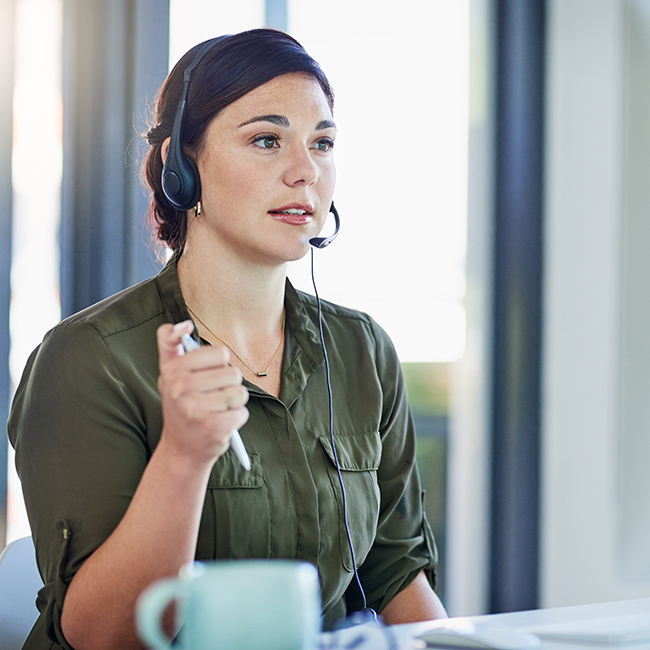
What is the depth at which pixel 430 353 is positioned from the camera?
2.19 metres

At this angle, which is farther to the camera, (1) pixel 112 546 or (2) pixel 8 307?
(2) pixel 8 307

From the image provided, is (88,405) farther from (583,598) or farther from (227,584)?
(583,598)

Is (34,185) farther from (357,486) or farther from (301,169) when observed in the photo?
(357,486)

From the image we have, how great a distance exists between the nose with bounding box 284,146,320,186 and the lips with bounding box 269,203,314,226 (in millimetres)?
35

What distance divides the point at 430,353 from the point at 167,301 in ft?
3.98

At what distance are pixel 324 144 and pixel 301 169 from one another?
0.38ft

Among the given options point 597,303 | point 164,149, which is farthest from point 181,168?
point 597,303

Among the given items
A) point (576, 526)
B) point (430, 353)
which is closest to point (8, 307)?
point (430, 353)

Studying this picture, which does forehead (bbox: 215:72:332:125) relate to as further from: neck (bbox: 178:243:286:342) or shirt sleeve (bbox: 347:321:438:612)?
shirt sleeve (bbox: 347:321:438:612)

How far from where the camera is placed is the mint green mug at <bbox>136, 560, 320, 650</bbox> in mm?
490

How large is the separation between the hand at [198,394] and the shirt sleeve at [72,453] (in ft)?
A: 0.83

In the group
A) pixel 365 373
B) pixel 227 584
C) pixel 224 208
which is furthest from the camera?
pixel 365 373

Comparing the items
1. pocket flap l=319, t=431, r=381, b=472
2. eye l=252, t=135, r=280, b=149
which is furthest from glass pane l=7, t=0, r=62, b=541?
pocket flap l=319, t=431, r=381, b=472

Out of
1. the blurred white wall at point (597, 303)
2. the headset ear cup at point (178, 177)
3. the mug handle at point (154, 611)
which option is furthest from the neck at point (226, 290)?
the blurred white wall at point (597, 303)
